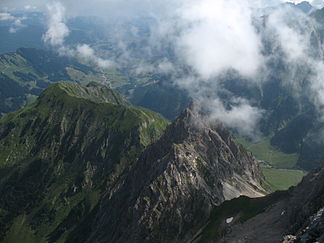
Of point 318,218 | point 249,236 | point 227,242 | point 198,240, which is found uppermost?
point 318,218

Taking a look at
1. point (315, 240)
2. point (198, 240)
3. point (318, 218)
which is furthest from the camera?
point (198, 240)

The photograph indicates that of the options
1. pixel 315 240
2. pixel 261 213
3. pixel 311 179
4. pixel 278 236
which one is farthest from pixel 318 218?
pixel 261 213

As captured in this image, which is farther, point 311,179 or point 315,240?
point 311,179

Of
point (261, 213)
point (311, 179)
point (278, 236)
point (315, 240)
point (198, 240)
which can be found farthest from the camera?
point (198, 240)

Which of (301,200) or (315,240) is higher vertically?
(315,240)

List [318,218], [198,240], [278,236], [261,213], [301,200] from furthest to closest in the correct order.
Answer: [198,240] < [261,213] < [301,200] < [278,236] < [318,218]

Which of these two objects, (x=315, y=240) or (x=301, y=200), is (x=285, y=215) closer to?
(x=301, y=200)

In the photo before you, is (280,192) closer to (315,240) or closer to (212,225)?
(212,225)

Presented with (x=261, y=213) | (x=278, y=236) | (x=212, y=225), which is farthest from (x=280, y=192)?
(x=278, y=236)

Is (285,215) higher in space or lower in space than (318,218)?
lower
